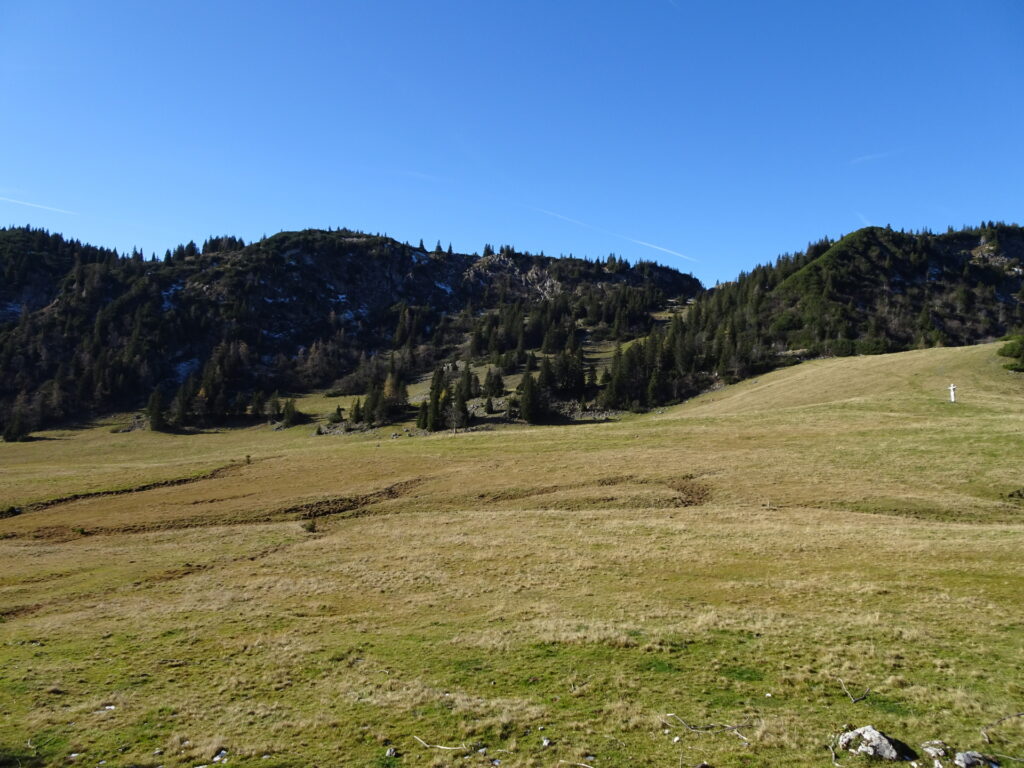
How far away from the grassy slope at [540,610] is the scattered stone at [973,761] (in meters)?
0.82

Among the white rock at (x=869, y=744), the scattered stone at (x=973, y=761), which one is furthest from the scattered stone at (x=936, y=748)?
the white rock at (x=869, y=744)

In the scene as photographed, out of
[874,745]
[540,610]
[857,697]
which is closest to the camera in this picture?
[874,745]

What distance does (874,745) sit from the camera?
10.6 metres

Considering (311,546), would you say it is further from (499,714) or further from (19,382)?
(19,382)

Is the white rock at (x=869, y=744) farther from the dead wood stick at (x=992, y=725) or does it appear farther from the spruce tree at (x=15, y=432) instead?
the spruce tree at (x=15, y=432)

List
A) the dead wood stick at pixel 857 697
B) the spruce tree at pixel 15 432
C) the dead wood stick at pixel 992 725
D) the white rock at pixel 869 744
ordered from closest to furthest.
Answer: the white rock at pixel 869 744, the dead wood stick at pixel 992 725, the dead wood stick at pixel 857 697, the spruce tree at pixel 15 432

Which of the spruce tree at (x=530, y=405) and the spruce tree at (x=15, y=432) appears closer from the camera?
the spruce tree at (x=15, y=432)

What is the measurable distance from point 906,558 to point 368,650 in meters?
26.0

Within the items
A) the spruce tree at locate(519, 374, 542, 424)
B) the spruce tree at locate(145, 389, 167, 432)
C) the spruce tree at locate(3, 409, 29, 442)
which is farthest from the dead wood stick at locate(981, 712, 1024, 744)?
the spruce tree at locate(3, 409, 29, 442)

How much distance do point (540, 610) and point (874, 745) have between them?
13161 mm

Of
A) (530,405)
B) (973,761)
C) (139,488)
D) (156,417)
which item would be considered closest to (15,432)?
(156,417)

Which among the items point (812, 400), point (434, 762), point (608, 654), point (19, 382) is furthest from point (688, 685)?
point (19, 382)

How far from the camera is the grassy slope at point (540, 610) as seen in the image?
42.1 feet

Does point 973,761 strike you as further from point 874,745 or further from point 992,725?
point 992,725
